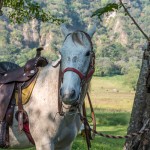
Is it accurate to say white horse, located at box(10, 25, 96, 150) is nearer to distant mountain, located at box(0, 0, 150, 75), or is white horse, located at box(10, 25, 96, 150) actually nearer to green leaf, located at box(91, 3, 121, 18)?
green leaf, located at box(91, 3, 121, 18)

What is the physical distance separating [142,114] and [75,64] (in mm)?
1569

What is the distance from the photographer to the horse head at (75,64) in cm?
416

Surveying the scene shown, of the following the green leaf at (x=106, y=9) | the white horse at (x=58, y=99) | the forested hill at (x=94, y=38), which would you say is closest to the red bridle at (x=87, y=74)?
the white horse at (x=58, y=99)

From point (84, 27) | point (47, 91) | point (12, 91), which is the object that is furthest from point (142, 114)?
point (84, 27)

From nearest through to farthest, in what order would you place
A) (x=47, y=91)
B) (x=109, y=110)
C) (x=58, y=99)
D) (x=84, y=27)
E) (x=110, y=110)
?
(x=58, y=99) < (x=47, y=91) < (x=109, y=110) < (x=110, y=110) < (x=84, y=27)

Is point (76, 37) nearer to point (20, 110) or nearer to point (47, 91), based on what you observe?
point (47, 91)

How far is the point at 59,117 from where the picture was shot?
4879 millimetres

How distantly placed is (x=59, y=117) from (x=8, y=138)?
997 millimetres

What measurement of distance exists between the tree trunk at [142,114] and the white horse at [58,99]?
75 centimetres

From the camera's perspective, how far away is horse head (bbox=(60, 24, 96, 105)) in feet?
13.7

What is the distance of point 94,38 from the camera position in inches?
5620

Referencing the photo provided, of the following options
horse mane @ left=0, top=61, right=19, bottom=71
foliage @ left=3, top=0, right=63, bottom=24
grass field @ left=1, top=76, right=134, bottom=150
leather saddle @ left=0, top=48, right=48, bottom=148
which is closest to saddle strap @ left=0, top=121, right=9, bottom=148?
leather saddle @ left=0, top=48, right=48, bottom=148

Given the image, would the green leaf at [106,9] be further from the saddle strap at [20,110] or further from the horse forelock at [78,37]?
the saddle strap at [20,110]

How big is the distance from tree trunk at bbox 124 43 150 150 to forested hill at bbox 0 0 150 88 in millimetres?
95113
